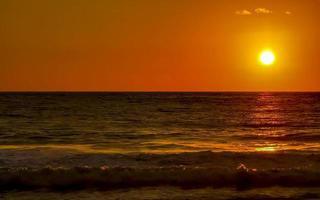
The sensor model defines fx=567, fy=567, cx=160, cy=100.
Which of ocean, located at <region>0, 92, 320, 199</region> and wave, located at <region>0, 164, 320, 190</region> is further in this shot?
wave, located at <region>0, 164, 320, 190</region>

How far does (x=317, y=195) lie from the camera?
628 inches

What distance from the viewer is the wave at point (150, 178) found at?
1781cm

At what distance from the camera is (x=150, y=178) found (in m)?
18.7

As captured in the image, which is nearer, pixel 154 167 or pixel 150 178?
pixel 150 178

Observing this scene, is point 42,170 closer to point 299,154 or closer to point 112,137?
point 299,154

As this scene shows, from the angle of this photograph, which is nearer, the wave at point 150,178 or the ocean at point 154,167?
the ocean at point 154,167

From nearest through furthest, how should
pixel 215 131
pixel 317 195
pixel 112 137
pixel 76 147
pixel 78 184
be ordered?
pixel 317 195
pixel 78 184
pixel 76 147
pixel 112 137
pixel 215 131

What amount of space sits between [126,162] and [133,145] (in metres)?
8.02

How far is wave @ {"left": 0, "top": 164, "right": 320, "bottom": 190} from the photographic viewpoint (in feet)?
58.4

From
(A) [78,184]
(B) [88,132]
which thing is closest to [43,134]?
(B) [88,132]

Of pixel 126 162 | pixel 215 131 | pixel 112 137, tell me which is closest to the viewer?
pixel 126 162

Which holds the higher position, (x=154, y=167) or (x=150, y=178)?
(x=154, y=167)

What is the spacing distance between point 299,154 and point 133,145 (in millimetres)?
9862

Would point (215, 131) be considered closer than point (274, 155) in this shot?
No
